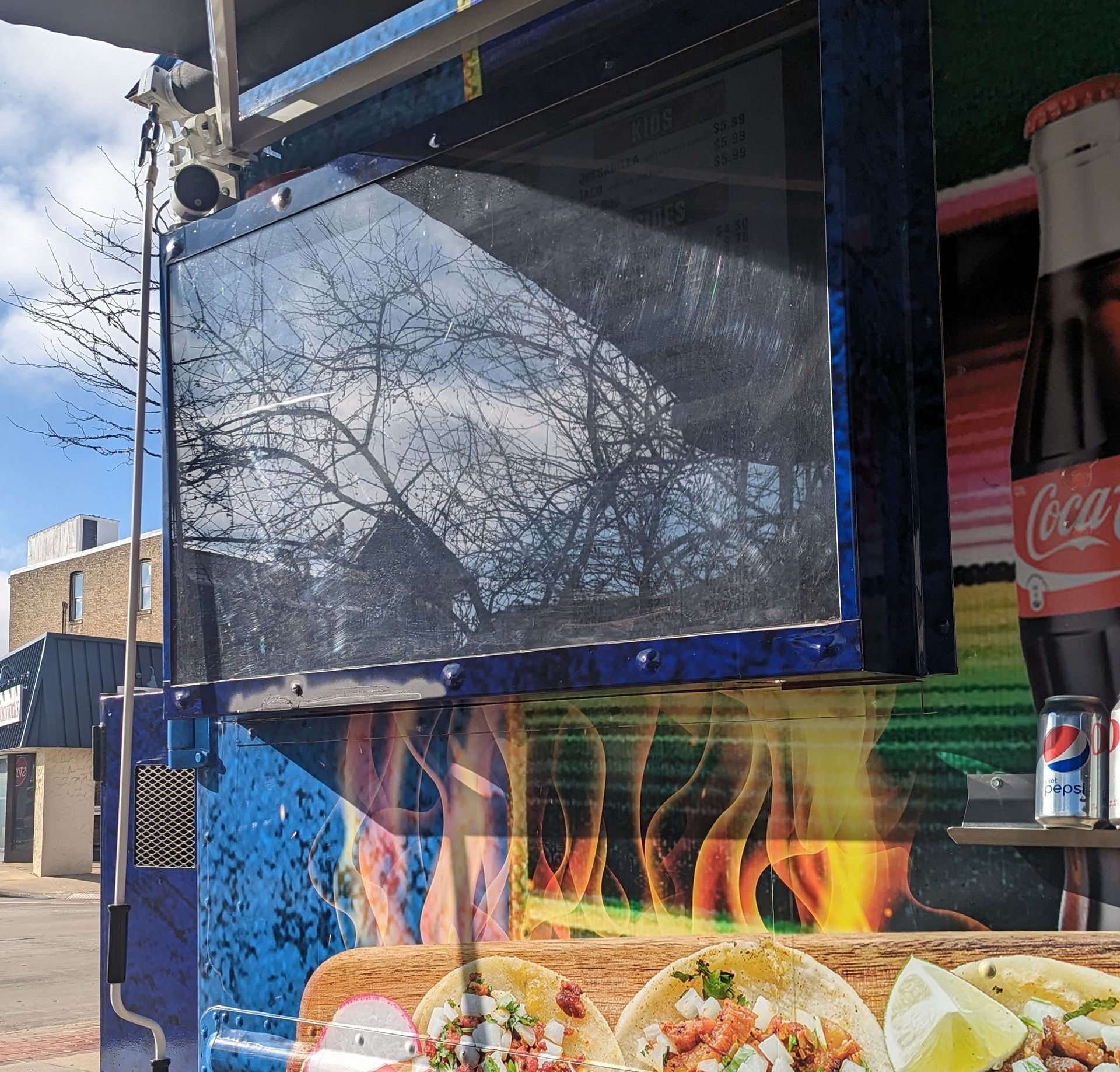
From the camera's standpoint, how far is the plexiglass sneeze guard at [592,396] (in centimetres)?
193

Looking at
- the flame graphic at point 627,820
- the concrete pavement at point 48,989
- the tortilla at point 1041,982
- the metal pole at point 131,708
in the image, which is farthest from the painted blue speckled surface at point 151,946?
the concrete pavement at point 48,989

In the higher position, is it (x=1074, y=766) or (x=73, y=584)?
(x=73, y=584)

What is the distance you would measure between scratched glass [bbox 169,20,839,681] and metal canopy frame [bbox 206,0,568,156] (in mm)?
178

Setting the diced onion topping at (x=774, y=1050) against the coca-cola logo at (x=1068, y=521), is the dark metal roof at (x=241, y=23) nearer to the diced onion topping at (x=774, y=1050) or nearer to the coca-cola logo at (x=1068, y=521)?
the coca-cola logo at (x=1068, y=521)

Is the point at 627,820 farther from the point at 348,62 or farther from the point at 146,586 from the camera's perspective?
the point at 146,586

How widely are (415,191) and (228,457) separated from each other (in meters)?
0.72

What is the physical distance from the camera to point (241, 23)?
3.19 m

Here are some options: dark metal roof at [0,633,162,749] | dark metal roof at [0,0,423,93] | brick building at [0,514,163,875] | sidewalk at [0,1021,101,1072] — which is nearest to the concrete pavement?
sidewalk at [0,1021,101,1072]

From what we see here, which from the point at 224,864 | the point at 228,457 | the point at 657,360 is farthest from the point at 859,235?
the point at 224,864

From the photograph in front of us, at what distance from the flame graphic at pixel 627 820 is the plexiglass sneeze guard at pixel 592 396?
133 millimetres

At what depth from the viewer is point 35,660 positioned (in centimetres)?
2859

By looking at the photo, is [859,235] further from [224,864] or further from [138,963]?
[138,963]

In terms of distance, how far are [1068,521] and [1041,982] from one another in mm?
594

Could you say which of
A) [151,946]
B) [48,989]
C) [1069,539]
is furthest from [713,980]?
[48,989]
